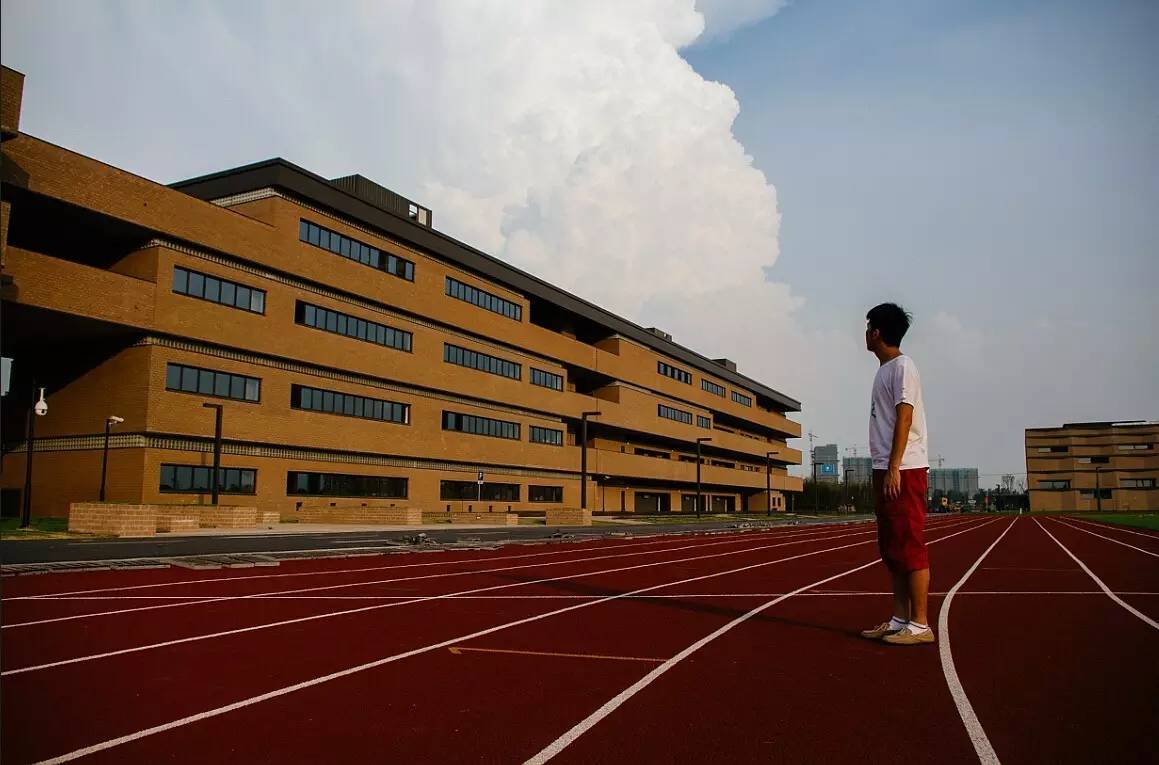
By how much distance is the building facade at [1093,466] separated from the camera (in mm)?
126312

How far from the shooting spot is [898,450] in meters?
6.20

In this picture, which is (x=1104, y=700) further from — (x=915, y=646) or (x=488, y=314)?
(x=488, y=314)

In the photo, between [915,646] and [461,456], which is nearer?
[915,646]

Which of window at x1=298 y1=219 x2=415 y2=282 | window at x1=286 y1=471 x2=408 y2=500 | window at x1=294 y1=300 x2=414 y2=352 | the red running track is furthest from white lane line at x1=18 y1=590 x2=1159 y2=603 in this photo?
window at x1=298 y1=219 x2=415 y2=282

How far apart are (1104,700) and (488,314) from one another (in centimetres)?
4951

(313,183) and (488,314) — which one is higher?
(313,183)

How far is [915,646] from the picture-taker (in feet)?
20.7

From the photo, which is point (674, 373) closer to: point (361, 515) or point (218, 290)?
point (361, 515)

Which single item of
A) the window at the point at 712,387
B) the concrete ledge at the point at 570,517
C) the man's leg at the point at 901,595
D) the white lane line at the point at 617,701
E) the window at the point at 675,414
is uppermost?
the window at the point at 712,387

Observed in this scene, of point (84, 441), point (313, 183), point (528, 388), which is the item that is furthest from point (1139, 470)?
point (84, 441)

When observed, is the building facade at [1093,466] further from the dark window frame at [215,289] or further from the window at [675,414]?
the dark window frame at [215,289]

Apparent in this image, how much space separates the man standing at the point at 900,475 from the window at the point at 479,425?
4391 centimetres

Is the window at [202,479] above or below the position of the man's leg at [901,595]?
above

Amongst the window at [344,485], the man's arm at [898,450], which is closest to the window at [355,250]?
the window at [344,485]
